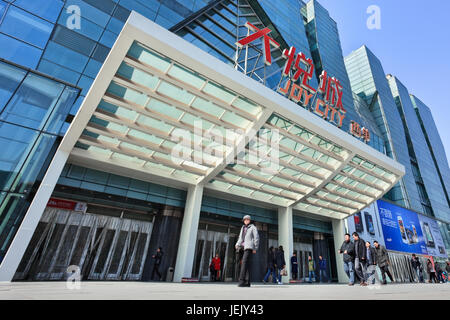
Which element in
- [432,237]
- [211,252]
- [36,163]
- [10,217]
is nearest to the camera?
[10,217]

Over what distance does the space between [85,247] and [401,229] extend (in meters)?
30.1

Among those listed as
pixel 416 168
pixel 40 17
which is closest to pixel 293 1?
pixel 40 17

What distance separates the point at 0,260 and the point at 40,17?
11907 millimetres

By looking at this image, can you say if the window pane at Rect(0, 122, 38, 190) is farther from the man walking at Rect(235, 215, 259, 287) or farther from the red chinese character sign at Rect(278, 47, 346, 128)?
the red chinese character sign at Rect(278, 47, 346, 128)

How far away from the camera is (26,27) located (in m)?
11.4

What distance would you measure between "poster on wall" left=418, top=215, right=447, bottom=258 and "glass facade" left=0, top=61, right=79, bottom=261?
38.5 m

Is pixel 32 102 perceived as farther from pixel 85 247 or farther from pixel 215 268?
pixel 215 268

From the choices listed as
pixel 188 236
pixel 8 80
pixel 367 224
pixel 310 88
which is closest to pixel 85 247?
pixel 188 236

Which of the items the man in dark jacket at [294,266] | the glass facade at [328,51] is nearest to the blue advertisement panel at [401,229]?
the glass facade at [328,51]

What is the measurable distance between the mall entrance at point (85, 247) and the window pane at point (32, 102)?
427 cm

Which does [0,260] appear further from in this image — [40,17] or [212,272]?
[40,17]

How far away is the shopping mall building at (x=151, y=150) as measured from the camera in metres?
8.44

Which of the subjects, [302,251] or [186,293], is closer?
[186,293]

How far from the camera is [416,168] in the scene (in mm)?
42656
